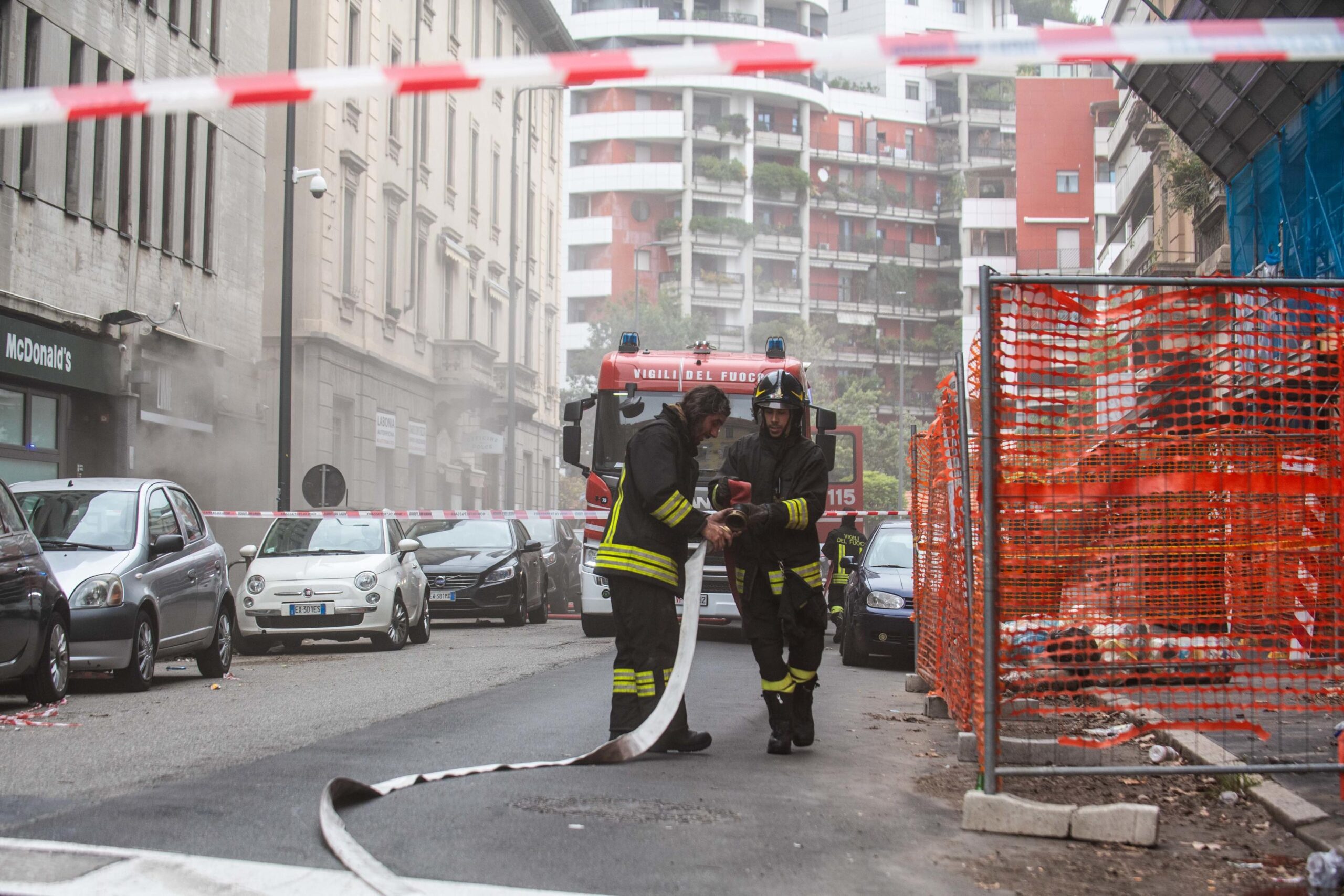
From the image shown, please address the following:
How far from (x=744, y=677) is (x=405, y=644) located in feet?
19.1

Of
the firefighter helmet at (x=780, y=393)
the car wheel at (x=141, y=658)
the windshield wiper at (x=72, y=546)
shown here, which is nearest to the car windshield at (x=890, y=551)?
the car wheel at (x=141, y=658)

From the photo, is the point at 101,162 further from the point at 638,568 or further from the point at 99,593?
the point at 638,568

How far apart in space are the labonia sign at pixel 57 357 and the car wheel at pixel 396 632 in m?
7.36

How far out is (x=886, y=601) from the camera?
565 inches

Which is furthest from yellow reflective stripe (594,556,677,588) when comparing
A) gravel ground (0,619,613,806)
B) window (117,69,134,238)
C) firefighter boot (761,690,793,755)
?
window (117,69,134,238)

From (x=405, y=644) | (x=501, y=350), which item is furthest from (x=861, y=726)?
(x=501, y=350)

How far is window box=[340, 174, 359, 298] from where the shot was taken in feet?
112

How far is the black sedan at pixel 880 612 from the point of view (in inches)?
560

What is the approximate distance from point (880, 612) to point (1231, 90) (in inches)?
397

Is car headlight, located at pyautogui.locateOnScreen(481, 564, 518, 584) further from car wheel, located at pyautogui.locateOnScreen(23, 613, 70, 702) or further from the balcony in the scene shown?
the balcony

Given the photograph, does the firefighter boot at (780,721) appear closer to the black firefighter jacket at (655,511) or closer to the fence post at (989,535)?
the black firefighter jacket at (655,511)

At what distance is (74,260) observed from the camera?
22.2 m

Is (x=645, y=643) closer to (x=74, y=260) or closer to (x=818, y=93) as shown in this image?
(x=74, y=260)

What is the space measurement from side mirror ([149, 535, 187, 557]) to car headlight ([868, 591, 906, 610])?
6.09 m
